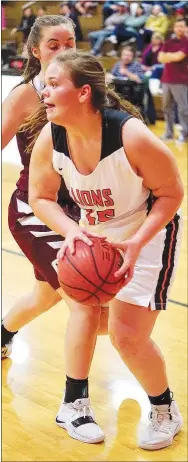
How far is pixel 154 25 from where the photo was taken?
430 inches

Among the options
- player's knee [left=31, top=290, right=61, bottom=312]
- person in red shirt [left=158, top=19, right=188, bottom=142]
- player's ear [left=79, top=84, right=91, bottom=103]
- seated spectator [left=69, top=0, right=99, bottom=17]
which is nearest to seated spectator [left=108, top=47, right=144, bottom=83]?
person in red shirt [left=158, top=19, right=188, bottom=142]

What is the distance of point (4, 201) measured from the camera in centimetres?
603

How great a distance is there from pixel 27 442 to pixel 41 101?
4.07ft

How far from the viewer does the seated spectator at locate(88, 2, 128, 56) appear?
38.1ft

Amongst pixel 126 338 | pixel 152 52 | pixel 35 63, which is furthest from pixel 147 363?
pixel 152 52

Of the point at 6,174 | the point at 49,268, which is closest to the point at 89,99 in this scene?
the point at 49,268

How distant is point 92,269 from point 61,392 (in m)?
1.29

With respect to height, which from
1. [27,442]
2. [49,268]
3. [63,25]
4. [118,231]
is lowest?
[27,442]

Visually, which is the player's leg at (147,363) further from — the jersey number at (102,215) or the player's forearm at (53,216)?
the player's forearm at (53,216)

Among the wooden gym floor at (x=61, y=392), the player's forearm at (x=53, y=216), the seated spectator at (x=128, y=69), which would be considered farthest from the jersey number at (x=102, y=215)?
the seated spectator at (x=128, y=69)

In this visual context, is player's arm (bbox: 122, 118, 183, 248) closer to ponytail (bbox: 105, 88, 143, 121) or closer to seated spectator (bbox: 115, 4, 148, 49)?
ponytail (bbox: 105, 88, 143, 121)

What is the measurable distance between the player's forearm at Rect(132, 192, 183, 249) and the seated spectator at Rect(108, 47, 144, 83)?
298 inches

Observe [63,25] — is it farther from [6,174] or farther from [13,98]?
[6,174]

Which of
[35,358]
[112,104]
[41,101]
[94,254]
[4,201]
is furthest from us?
[4,201]
